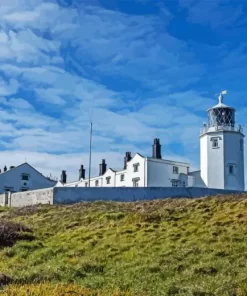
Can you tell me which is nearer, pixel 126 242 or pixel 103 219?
pixel 126 242

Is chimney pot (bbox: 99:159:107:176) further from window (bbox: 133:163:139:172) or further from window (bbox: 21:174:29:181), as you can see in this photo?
window (bbox: 133:163:139:172)

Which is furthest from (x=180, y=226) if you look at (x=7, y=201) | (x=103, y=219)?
(x=7, y=201)

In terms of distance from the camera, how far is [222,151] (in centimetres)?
5397

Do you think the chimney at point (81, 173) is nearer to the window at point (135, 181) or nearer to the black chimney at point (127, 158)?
the black chimney at point (127, 158)

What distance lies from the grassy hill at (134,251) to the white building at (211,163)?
28.7 meters

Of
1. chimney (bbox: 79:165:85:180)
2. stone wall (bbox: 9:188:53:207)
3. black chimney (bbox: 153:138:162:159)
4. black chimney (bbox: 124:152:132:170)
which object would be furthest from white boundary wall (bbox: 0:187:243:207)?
chimney (bbox: 79:165:85:180)

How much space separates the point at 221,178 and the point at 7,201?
2225 centimetres

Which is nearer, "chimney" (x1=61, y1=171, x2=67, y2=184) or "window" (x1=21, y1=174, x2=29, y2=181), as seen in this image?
"window" (x1=21, y1=174, x2=29, y2=181)

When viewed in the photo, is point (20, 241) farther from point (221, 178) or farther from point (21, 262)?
point (221, 178)

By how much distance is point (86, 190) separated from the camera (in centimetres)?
3481

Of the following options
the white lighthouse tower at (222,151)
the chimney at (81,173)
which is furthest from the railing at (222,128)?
the chimney at (81,173)

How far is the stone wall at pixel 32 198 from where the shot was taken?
34438 millimetres

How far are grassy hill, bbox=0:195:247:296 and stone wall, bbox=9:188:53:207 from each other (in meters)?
7.82

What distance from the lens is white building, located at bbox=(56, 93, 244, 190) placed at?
5388 cm
